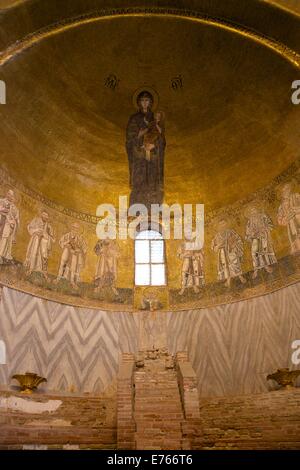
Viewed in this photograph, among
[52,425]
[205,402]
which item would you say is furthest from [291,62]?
[52,425]

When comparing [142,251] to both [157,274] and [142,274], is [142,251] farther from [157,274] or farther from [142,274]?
[157,274]

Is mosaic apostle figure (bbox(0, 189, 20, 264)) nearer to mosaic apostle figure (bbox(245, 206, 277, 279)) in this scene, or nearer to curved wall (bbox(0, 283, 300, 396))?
curved wall (bbox(0, 283, 300, 396))

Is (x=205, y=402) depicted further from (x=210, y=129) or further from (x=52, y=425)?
(x=210, y=129)

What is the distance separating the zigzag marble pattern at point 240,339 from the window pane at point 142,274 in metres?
1.63

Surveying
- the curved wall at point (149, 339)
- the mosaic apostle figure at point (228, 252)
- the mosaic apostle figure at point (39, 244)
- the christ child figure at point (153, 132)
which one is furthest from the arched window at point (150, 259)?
the mosaic apostle figure at point (39, 244)

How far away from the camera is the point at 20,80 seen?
39.4 ft

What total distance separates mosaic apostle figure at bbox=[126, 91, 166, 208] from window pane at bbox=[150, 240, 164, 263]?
1.35 m

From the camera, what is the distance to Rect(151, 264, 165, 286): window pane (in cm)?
1453

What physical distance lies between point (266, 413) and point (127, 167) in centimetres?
900

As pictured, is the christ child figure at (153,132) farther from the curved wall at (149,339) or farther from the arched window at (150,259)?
the curved wall at (149,339)

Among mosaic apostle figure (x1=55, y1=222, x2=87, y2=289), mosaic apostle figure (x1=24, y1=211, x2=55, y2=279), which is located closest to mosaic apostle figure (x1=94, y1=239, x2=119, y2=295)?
mosaic apostle figure (x1=55, y1=222, x2=87, y2=289)

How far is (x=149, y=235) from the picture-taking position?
15352 millimetres

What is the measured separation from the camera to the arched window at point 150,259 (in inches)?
574
